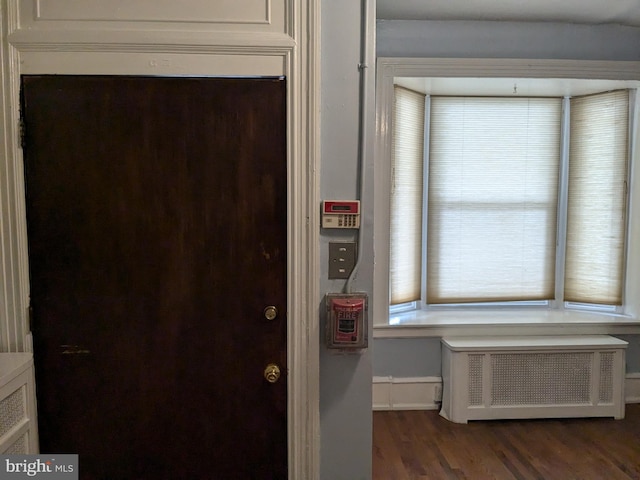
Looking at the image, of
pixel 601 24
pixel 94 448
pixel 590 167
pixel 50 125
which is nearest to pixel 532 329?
pixel 590 167

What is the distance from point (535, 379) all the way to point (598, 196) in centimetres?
143

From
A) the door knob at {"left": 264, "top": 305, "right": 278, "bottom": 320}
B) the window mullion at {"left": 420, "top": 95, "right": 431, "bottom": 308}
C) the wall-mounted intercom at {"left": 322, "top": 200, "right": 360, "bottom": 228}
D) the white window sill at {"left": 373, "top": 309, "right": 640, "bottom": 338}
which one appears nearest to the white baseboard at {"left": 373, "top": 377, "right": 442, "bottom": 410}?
the white window sill at {"left": 373, "top": 309, "right": 640, "bottom": 338}

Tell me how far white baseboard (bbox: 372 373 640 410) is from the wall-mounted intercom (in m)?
1.69

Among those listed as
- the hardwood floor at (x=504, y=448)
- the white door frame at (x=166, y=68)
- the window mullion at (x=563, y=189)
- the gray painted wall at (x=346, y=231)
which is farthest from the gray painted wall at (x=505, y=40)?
the hardwood floor at (x=504, y=448)

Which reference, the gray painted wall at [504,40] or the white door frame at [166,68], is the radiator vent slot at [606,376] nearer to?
the gray painted wall at [504,40]

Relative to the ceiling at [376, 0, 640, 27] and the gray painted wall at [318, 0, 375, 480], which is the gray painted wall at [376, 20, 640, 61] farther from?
the gray painted wall at [318, 0, 375, 480]

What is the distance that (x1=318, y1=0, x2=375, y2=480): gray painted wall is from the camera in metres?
1.56

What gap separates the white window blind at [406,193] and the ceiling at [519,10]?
0.49 metres

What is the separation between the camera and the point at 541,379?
8.96 feet

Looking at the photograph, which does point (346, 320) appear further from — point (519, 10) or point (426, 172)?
point (519, 10)

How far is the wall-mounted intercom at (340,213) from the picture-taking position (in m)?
1.57
